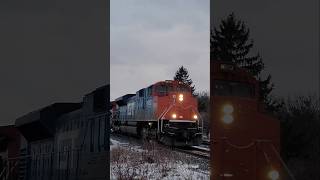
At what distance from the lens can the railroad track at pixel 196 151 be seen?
5.36 m

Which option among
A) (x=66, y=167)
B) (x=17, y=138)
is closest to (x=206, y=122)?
(x=66, y=167)

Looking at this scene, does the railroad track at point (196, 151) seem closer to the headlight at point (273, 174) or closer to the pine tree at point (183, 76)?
the pine tree at point (183, 76)

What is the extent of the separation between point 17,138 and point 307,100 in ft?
20.6

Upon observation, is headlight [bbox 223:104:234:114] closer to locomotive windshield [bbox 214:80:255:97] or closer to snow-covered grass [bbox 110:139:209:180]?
locomotive windshield [bbox 214:80:255:97]

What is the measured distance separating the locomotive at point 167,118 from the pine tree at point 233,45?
30.1 inches

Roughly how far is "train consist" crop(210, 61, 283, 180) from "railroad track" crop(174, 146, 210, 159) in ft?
1.89

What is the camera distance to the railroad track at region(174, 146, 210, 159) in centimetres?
536

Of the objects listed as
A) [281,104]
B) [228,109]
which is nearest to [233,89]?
[228,109]

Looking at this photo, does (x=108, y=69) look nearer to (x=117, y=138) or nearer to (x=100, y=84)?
(x=100, y=84)

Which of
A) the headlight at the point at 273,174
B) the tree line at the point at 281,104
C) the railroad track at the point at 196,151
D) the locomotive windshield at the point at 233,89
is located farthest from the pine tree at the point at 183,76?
the headlight at the point at 273,174

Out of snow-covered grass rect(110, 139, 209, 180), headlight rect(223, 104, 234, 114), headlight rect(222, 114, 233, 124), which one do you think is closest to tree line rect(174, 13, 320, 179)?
snow-covered grass rect(110, 139, 209, 180)

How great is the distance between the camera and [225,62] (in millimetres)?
6539

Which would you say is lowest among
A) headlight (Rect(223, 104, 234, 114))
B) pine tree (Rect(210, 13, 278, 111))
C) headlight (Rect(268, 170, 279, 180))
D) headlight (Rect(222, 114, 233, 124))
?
headlight (Rect(268, 170, 279, 180))

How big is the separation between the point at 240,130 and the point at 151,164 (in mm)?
2051
